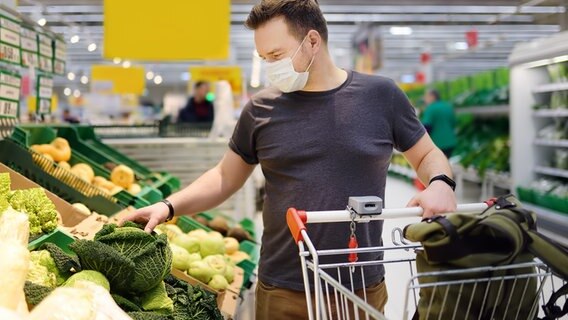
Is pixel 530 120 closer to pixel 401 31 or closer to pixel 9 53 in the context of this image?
pixel 9 53

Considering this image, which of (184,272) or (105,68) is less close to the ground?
(105,68)

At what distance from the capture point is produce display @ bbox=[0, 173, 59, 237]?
2.08 meters

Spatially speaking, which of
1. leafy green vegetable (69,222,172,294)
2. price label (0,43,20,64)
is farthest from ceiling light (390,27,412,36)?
leafy green vegetable (69,222,172,294)

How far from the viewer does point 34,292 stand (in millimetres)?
1507

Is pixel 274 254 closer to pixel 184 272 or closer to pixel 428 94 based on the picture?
pixel 184 272

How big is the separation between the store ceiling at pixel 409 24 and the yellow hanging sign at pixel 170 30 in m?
1.39

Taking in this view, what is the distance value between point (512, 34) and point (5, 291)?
18676 millimetres

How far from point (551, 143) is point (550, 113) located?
0.39 m

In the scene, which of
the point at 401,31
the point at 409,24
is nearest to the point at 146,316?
the point at 409,24

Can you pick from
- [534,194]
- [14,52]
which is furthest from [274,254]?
[534,194]

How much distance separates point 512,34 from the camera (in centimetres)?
1802

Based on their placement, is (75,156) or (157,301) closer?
(157,301)

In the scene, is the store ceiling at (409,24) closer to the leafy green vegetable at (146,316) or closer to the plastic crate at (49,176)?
the plastic crate at (49,176)

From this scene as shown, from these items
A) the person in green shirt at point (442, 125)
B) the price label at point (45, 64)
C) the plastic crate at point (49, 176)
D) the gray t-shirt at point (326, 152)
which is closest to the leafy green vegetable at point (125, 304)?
the gray t-shirt at point (326, 152)
